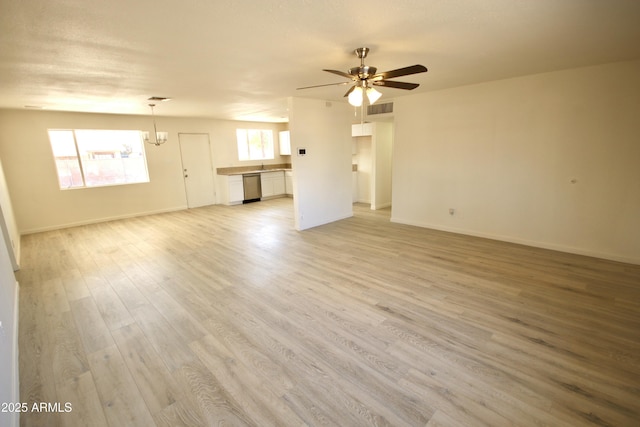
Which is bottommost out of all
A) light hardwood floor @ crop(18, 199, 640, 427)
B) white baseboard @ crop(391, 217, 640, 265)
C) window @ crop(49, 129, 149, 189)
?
light hardwood floor @ crop(18, 199, 640, 427)

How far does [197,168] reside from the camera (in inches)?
314

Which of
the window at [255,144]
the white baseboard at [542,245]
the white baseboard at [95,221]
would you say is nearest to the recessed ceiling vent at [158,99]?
the white baseboard at [95,221]

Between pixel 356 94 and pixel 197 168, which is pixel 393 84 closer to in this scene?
pixel 356 94

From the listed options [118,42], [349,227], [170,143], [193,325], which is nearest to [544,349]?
[193,325]

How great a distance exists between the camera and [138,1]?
1.72 metres

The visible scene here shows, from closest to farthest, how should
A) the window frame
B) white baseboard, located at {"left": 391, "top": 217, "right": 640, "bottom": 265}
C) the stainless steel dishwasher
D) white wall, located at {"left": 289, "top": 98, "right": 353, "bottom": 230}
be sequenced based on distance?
1. white baseboard, located at {"left": 391, "top": 217, "right": 640, "bottom": 265}
2. white wall, located at {"left": 289, "top": 98, "right": 353, "bottom": 230}
3. the stainless steel dishwasher
4. the window frame

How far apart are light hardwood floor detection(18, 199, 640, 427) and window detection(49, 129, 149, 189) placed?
2.64m

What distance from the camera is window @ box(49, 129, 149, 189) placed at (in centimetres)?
601

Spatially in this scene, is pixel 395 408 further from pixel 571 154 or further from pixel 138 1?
pixel 571 154

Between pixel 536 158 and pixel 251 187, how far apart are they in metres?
6.97

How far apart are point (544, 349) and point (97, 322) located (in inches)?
156

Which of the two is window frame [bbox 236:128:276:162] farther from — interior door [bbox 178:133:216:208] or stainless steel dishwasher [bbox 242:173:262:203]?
interior door [bbox 178:133:216:208]

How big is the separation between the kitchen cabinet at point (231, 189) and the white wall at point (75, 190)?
77 cm

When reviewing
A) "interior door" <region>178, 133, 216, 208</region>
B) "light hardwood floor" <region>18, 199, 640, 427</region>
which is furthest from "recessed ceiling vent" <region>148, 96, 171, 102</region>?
"interior door" <region>178, 133, 216, 208</region>
